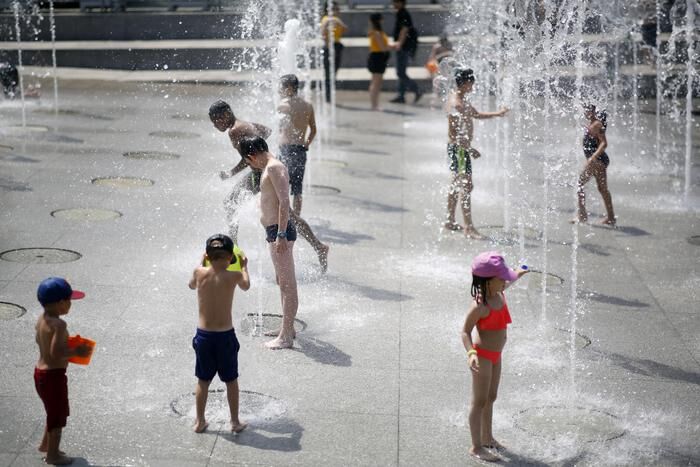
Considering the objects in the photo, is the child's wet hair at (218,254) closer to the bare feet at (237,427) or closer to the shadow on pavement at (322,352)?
the bare feet at (237,427)

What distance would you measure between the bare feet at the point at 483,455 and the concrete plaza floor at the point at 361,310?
58 millimetres

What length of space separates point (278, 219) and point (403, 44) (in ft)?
45.1

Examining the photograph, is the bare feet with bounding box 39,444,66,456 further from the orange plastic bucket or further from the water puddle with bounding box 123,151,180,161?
the water puddle with bounding box 123,151,180,161

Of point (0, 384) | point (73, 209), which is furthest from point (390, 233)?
point (0, 384)

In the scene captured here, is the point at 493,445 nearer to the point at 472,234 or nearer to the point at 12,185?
the point at 472,234

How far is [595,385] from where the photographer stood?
313 inches

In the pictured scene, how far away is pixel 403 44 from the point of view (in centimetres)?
2161

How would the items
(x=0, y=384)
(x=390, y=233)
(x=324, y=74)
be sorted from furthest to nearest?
(x=324, y=74), (x=390, y=233), (x=0, y=384)

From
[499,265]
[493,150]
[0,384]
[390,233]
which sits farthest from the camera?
[493,150]

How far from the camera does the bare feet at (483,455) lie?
6.67 m

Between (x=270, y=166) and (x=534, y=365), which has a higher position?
(x=270, y=166)

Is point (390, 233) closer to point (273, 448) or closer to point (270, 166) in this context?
point (270, 166)

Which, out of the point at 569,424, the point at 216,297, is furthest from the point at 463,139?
the point at 216,297

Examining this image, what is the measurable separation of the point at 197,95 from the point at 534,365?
1478 cm
